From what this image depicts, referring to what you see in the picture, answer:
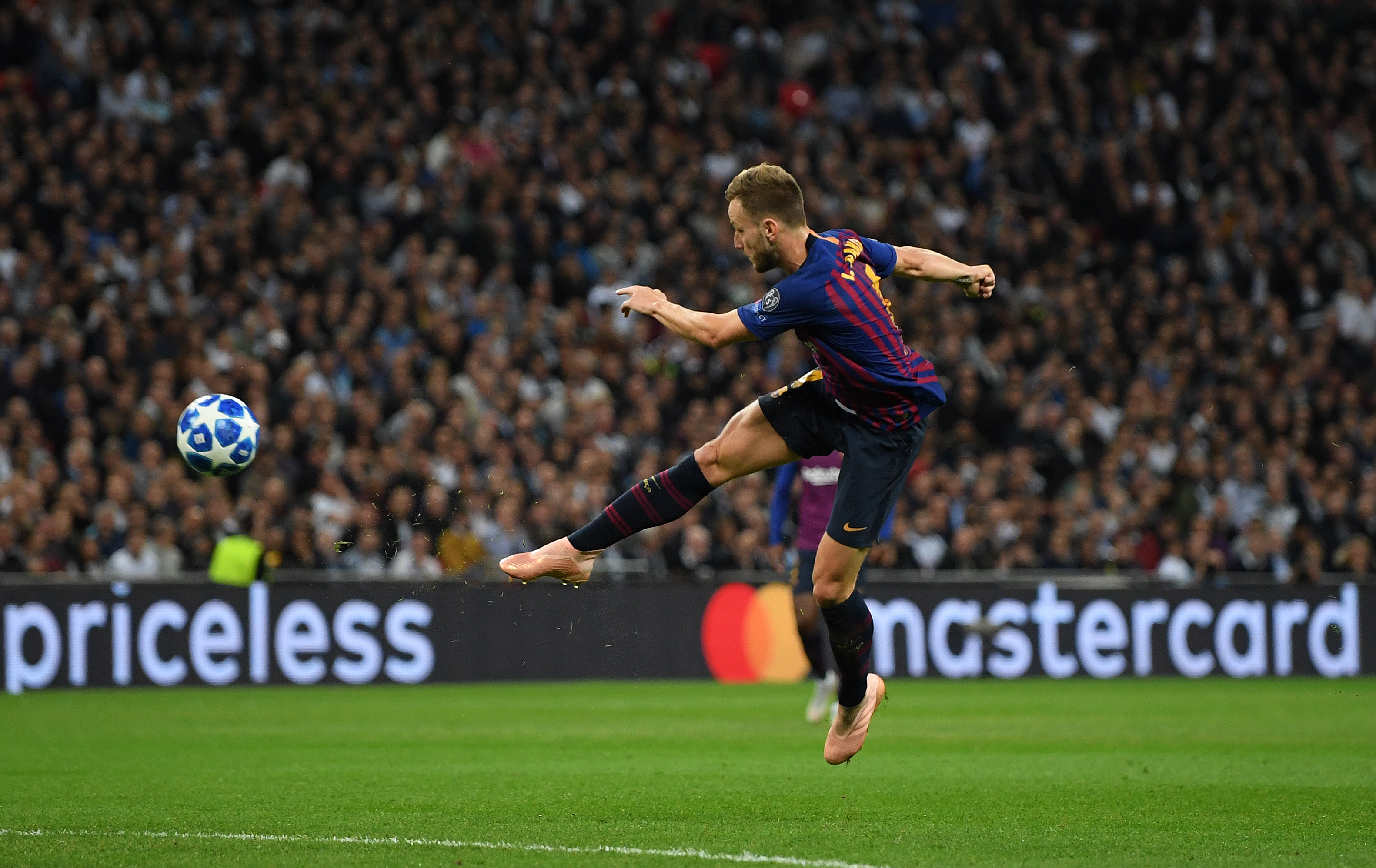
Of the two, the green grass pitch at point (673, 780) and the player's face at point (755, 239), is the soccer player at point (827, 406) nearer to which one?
the player's face at point (755, 239)

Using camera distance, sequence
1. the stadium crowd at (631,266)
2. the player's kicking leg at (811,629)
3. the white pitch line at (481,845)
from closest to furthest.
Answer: the white pitch line at (481,845), the player's kicking leg at (811,629), the stadium crowd at (631,266)

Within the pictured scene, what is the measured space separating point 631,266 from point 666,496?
1152 centimetres

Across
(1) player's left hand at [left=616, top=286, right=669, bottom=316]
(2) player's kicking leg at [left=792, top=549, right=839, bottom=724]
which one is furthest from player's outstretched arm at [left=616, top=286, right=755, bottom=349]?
(2) player's kicking leg at [left=792, top=549, right=839, bottom=724]

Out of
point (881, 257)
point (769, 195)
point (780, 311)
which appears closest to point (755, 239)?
point (769, 195)

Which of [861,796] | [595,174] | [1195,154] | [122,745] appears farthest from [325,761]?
[1195,154]

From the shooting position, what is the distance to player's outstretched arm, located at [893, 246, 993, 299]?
25.8 ft

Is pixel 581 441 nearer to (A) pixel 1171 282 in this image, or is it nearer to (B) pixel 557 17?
(B) pixel 557 17

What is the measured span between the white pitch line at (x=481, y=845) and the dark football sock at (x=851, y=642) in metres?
1.68

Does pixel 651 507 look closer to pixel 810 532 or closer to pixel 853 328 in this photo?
pixel 853 328

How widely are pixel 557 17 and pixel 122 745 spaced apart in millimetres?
12702

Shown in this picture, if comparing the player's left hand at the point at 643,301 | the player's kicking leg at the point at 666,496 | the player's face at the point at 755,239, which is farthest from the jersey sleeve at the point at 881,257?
the player's left hand at the point at 643,301

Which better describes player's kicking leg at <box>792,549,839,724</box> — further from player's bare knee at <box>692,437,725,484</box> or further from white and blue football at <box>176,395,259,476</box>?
white and blue football at <box>176,395,259,476</box>

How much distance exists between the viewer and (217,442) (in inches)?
374

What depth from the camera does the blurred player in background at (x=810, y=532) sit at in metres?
11.8
